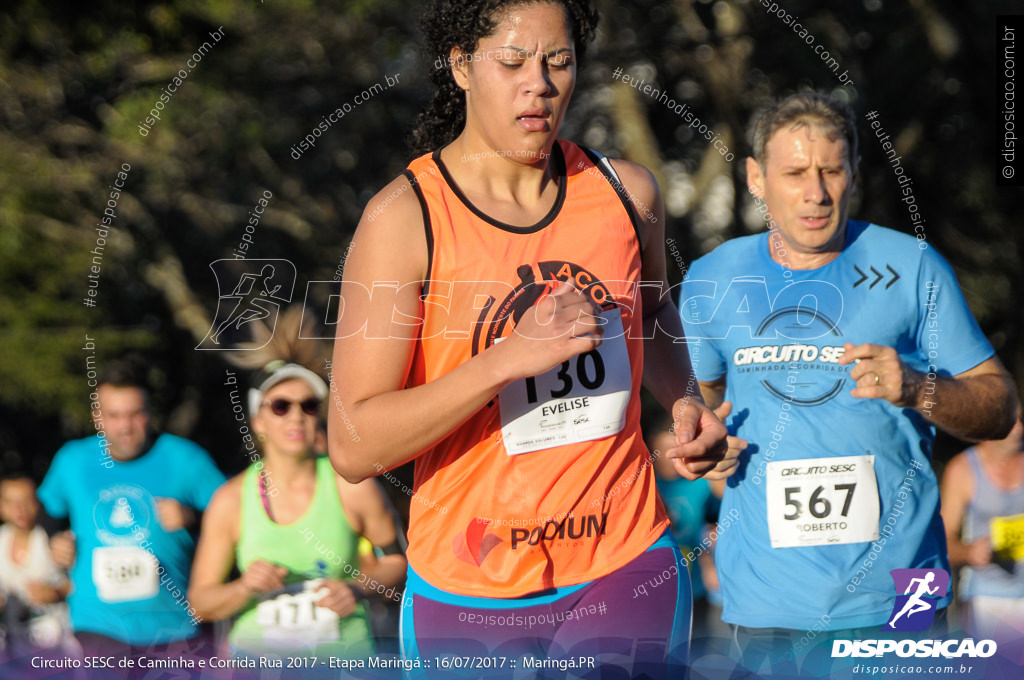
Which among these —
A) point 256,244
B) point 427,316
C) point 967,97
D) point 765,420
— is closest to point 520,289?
point 427,316

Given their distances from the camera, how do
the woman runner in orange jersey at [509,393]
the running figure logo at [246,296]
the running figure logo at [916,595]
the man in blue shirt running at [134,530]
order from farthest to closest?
the running figure logo at [246,296] < the man in blue shirt running at [134,530] < the running figure logo at [916,595] < the woman runner in orange jersey at [509,393]

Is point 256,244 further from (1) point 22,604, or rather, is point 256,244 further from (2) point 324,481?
(2) point 324,481

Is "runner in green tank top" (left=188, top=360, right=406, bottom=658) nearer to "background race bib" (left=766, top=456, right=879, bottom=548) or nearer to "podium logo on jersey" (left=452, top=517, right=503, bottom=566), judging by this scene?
"background race bib" (left=766, top=456, right=879, bottom=548)

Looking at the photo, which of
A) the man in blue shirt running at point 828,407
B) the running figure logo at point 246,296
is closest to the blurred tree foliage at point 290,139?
the running figure logo at point 246,296

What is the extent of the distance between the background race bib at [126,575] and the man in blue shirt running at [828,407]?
2.51 m

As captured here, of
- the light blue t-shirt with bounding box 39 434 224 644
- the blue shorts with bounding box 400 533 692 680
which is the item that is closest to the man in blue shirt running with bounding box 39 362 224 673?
the light blue t-shirt with bounding box 39 434 224 644

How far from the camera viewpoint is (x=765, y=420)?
293 cm

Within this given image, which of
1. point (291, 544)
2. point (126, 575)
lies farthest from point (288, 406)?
point (126, 575)

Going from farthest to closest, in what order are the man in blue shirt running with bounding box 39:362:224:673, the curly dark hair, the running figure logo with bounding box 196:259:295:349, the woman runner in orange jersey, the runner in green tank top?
the running figure logo with bounding box 196:259:295:349
the man in blue shirt running with bounding box 39:362:224:673
the runner in green tank top
the curly dark hair
the woman runner in orange jersey

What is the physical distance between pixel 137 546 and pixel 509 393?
9.57 ft

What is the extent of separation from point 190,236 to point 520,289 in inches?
348

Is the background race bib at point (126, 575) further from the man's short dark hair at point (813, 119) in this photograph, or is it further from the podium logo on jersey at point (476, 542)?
the man's short dark hair at point (813, 119)

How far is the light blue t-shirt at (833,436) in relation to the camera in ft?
9.27

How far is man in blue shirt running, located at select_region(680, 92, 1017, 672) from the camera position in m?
2.82
